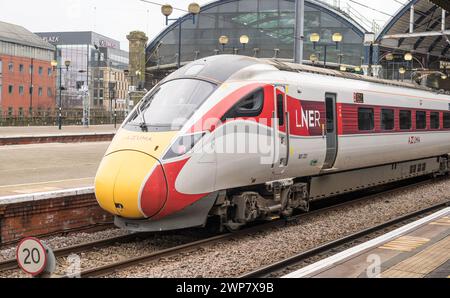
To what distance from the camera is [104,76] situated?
117312mm

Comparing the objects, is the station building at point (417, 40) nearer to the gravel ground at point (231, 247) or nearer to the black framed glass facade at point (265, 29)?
the black framed glass facade at point (265, 29)

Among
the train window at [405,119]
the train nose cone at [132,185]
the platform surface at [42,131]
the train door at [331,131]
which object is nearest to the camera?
the train nose cone at [132,185]

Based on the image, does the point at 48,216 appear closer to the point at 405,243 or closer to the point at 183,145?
the point at 183,145

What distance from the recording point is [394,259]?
8109 mm

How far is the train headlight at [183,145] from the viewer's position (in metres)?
9.05

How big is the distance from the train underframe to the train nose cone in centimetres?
145

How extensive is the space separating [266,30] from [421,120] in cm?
3702

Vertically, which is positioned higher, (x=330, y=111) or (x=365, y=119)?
(x=330, y=111)

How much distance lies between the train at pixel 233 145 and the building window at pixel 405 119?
95.7 inches

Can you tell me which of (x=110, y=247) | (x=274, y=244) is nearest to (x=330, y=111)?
(x=274, y=244)

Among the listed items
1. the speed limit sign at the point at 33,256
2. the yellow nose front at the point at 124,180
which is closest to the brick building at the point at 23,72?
the yellow nose front at the point at 124,180

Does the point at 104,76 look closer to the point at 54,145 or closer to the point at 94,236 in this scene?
the point at 54,145

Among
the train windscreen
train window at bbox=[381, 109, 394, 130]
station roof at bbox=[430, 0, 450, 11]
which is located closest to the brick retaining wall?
the train windscreen

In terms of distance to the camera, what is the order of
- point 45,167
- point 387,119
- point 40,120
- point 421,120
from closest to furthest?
1. point 387,119
2. point 45,167
3. point 421,120
4. point 40,120
